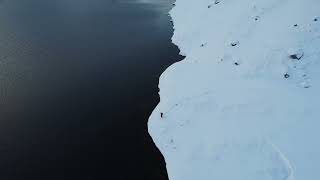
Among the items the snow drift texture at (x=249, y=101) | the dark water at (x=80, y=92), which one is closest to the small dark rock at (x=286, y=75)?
the snow drift texture at (x=249, y=101)

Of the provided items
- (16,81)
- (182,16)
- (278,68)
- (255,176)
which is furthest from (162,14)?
(255,176)

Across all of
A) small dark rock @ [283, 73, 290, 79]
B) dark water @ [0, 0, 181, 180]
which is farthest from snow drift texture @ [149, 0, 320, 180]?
dark water @ [0, 0, 181, 180]

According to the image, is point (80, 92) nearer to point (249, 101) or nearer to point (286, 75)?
point (249, 101)

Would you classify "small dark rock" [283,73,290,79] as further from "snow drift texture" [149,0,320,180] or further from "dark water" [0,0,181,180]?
"dark water" [0,0,181,180]

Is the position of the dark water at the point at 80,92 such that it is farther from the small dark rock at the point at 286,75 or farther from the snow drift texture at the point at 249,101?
the small dark rock at the point at 286,75

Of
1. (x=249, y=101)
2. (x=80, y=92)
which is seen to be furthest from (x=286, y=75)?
(x=80, y=92)

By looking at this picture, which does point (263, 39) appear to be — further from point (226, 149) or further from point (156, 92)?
point (226, 149)
